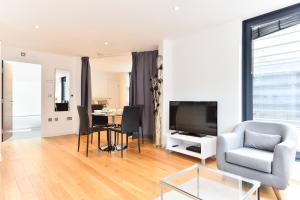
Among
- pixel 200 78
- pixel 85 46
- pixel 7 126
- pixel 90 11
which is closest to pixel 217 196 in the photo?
pixel 200 78

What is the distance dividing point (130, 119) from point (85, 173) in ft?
4.23

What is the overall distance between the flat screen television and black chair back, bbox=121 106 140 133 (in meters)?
0.70

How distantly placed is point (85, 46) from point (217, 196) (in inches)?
163

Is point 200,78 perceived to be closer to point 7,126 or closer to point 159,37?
point 159,37

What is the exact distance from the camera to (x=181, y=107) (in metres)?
3.68

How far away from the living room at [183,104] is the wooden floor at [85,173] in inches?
0.6

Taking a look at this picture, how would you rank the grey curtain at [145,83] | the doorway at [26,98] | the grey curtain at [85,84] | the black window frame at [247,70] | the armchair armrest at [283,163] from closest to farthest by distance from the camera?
the armchair armrest at [283,163] < the black window frame at [247,70] < the grey curtain at [145,83] < the grey curtain at [85,84] < the doorway at [26,98]

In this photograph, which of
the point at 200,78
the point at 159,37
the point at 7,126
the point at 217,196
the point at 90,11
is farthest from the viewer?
the point at 7,126

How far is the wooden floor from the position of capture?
2.14m

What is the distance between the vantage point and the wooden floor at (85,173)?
2145 mm

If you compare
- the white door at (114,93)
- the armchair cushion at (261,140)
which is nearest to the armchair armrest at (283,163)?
the armchair cushion at (261,140)

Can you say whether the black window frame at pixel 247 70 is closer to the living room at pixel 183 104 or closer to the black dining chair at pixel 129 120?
the living room at pixel 183 104

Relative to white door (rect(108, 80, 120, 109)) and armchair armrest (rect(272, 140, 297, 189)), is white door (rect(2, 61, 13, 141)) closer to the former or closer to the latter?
white door (rect(108, 80, 120, 109))

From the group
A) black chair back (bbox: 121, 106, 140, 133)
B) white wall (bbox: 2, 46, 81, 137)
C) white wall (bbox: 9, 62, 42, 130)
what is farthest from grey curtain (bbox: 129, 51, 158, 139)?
white wall (bbox: 9, 62, 42, 130)
